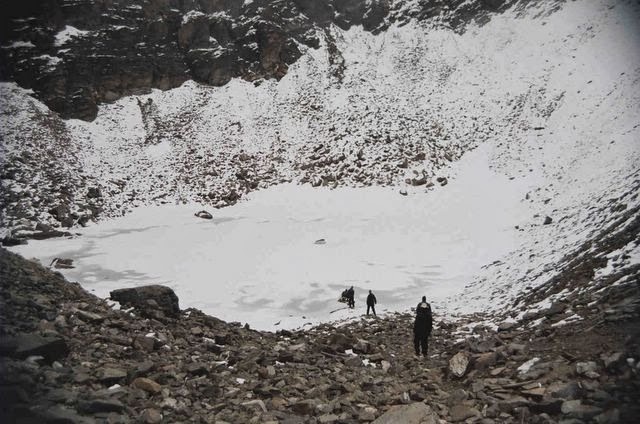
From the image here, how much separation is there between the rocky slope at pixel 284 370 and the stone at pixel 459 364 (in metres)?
0.03

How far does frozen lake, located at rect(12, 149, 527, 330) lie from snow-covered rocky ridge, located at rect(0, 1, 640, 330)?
1.38 m

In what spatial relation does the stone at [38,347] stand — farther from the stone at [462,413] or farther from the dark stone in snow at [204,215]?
the dark stone in snow at [204,215]

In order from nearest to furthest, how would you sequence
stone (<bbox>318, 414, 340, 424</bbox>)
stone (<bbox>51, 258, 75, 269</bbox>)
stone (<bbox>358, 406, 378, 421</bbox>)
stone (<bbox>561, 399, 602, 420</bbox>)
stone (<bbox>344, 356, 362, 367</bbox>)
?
stone (<bbox>561, 399, 602, 420</bbox>) < stone (<bbox>318, 414, 340, 424</bbox>) < stone (<bbox>358, 406, 378, 421</bbox>) < stone (<bbox>344, 356, 362, 367</bbox>) < stone (<bbox>51, 258, 75, 269</bbox>)

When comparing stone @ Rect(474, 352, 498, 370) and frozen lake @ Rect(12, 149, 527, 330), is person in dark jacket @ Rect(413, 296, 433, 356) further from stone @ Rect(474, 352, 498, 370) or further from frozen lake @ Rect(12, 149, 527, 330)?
frozen lake @ Rect(12, 149, 527, 330)

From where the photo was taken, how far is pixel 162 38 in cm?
4509


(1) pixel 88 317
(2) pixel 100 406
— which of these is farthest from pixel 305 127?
(2) pixel 100 406

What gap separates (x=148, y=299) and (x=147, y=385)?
4.24 meters

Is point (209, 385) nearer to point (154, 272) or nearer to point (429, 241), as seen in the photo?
point (154, 272)

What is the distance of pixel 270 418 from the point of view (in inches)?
217

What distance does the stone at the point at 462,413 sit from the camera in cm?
540

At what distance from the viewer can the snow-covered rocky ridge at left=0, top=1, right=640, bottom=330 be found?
82.3ft

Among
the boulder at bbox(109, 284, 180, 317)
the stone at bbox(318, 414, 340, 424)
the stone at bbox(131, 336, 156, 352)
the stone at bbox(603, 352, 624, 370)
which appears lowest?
the stone at bbox(318, 414, 340, 424)

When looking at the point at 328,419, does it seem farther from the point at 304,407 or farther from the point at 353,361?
Answer: the point at 353,361

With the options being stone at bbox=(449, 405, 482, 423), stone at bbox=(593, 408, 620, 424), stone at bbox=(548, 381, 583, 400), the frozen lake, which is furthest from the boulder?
stone at bbox=(593, 408, 620, 424)
